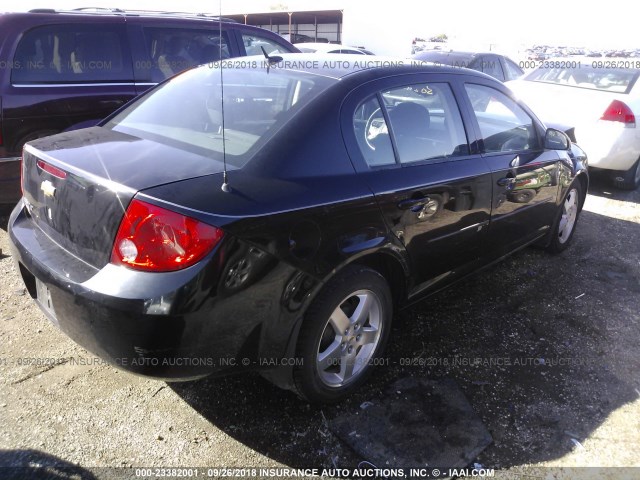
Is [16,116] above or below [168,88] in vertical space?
below

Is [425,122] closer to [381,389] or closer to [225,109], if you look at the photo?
[225,109]

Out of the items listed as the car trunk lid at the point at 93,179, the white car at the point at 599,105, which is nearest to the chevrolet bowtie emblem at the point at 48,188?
the car trunk lid at the point at 93,179

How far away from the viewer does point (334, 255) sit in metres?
2.21

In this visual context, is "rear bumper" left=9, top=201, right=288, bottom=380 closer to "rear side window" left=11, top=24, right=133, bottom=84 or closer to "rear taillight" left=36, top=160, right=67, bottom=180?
"rear taillight" left=36, top=160, right=67, bottom=180

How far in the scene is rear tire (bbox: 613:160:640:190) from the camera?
21.3 ft

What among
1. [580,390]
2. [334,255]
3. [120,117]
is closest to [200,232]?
[334,255]

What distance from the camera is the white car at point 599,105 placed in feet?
19.9

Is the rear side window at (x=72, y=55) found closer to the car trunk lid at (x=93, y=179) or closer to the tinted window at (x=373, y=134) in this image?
the car trunk lid at (x=93, y=179)

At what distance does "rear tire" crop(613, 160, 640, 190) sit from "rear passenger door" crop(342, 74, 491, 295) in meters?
4.43

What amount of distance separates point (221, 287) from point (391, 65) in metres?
1.70

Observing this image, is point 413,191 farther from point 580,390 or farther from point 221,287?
point 580,390

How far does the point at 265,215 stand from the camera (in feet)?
6.42

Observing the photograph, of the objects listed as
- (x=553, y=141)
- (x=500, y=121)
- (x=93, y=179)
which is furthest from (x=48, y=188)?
(x=553, y=141)

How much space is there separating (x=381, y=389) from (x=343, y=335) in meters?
0.45
